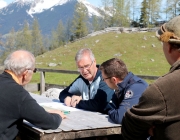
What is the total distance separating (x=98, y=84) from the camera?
14.5 ft

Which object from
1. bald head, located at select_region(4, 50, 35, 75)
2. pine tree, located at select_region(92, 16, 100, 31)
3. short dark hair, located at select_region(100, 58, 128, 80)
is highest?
bald head, located at select_region(4, 50, 35, 75)

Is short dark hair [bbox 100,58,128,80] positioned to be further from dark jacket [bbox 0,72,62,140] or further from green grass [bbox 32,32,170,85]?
green grass [bbox 32,32,170,85]

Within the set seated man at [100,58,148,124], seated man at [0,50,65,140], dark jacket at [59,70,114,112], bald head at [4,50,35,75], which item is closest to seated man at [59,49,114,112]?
dark jacket at [59,70,114,112]

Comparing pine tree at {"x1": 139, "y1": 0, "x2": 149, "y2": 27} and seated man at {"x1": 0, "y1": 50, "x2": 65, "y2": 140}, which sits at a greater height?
seated man at {"x1": 0, "y1": 50, "x2": 65, "y2": 140}

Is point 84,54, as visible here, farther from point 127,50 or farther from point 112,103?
point 127,50

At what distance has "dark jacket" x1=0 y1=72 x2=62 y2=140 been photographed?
9.96 feet

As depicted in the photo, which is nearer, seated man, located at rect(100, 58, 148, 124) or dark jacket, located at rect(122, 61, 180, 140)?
dark jacket, located at rect(122, 61, 180, 140)

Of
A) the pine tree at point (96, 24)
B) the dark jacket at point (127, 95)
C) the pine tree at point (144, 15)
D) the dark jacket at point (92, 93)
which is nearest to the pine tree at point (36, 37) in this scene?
the pine tree at point (96, 24)

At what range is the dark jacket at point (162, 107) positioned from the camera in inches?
72.2

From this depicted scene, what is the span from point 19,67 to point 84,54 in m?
1.40

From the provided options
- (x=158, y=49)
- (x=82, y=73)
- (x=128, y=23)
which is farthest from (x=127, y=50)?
(x=128, y=23)

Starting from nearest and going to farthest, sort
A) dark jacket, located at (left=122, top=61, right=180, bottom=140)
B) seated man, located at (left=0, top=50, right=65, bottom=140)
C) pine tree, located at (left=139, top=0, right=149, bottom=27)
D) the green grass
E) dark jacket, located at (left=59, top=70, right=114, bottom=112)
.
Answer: dark jacket, located at (left=122, top=61, right=180, bottom=140) → seated man, located at (left=0, top=50, right=65, bottom=140) → dark jacket, located at (left=59, top=70, right=114, bottom=112) → the green grass → pine tree, located at (left=139, top=0, right=149, bottom=27)

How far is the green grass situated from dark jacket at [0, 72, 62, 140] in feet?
52.1

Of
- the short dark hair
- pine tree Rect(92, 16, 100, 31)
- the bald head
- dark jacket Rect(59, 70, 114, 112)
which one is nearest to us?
the bald head
